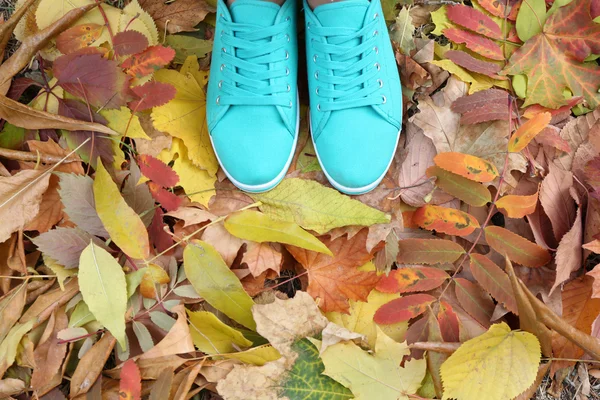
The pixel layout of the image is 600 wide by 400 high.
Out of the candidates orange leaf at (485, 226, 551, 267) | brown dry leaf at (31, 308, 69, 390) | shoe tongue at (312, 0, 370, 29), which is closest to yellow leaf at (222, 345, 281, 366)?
brown dry leaf at (31, 308, 69, 390)

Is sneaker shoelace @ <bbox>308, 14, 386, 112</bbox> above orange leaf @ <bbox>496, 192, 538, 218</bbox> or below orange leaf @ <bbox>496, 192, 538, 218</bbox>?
above

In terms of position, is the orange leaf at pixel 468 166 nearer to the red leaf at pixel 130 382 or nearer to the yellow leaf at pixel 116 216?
the yellow leaf at pixel 116 216

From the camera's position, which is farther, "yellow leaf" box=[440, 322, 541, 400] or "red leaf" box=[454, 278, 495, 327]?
"red leaf" box=[454, 278, 495, 327]

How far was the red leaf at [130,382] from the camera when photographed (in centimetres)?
99

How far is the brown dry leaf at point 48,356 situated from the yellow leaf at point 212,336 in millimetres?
299

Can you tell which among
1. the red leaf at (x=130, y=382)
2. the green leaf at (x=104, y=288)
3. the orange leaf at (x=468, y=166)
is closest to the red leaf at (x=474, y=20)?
the orange leaf at (x=468, y=166)

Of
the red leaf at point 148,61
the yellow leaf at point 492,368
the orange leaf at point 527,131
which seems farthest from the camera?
the red leaf at point 148,61

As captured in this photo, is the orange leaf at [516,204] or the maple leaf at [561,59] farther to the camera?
the maple leaf at [561,59]

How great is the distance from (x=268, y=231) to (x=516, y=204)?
0.55m

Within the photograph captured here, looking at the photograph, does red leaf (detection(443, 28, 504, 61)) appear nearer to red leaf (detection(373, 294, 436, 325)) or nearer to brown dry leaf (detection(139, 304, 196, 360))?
red leaf (detection(373, 294, 436, 325))

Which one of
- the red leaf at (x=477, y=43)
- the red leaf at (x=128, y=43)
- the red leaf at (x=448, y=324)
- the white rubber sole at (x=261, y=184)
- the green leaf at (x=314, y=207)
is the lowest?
the red leaf at (x=448, y=324)

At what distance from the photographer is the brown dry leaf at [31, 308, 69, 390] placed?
1014 millimetres

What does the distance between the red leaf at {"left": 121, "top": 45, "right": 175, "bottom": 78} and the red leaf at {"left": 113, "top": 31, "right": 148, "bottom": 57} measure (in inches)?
0.6

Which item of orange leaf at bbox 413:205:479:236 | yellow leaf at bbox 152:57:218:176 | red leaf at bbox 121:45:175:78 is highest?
red leaf at bbox 121:45:175:78
